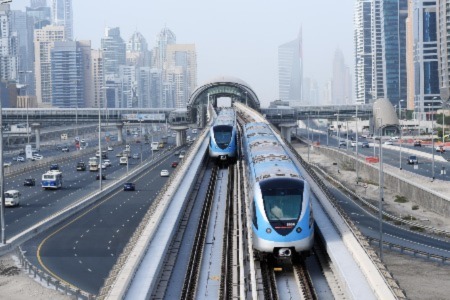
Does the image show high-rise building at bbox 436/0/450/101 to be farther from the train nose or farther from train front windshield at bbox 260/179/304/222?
the train nose

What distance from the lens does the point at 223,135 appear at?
4916 cm

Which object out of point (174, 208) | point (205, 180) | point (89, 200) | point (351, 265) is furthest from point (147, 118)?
point (351, 265)

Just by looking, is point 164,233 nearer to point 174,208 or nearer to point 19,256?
point 174,208

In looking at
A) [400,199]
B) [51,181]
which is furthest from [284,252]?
[51,181]

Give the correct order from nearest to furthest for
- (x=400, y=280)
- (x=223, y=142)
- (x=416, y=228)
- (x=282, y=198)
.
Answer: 1. (x=282, y=198)
2. (x=400, y=280)
3. (x=223, y=142)
4. (x=416, y=228)

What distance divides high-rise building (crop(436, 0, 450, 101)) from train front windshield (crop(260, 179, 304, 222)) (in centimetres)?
16534

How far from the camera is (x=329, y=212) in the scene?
29734 mm

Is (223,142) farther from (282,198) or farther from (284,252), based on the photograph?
(284,252)

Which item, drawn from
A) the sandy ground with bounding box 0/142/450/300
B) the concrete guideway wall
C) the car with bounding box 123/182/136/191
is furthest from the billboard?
the sandy ground with bounding box 0/142/450/300

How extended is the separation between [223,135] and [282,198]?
2408cm

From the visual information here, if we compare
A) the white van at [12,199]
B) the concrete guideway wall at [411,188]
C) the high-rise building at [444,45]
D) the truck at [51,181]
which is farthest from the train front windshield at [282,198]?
the high-rise building at [444,45]

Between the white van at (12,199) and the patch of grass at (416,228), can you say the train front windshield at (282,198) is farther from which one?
the white van at (12,199)

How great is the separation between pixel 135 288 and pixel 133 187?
53.9 m

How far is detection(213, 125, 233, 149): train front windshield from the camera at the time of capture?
49188 mm
